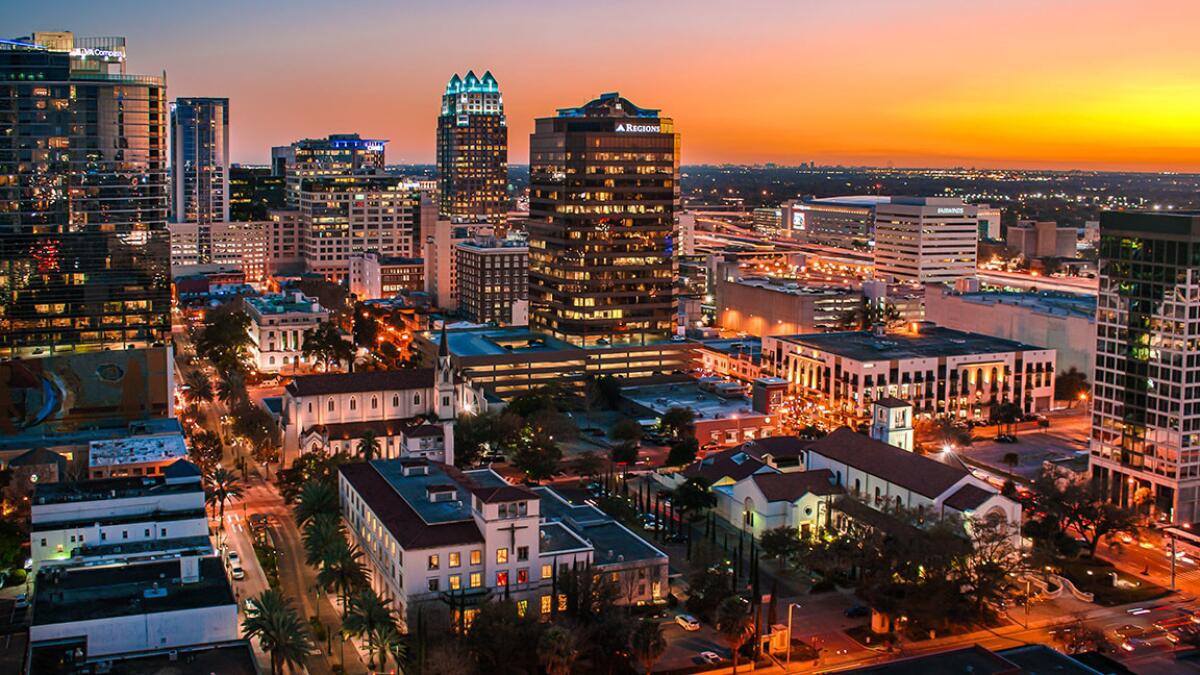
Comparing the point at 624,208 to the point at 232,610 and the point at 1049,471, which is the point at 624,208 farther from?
the point at 232,610

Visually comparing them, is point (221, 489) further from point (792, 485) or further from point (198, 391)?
point (792, 485)

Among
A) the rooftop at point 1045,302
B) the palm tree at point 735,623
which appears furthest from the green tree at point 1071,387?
the palm tree at point 735,623

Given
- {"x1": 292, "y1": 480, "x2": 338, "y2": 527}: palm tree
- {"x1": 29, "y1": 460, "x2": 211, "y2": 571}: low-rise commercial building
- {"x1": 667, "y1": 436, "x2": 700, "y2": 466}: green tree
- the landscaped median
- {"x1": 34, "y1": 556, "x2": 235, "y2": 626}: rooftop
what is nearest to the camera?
{"x1": 34, "y1": 556, "x2": 235, "y2": 626}: rooftop

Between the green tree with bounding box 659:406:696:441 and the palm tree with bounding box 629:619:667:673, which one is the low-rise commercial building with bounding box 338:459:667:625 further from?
the green tree with bounding box 659:406:696:441

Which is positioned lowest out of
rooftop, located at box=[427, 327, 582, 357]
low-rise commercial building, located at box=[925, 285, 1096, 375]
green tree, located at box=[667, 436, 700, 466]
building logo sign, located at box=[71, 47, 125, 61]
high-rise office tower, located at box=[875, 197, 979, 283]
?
green tree, located at box=[667, 436, 700, 466]

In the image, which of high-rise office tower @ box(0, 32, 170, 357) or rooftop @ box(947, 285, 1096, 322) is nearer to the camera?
high-rise office tower @ box(0, 32, 170, 357)

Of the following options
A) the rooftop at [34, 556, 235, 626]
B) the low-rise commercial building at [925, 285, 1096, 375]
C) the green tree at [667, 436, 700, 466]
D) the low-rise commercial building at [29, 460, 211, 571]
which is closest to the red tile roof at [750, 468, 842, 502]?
the green tree at [667, 436, 700, 466]
